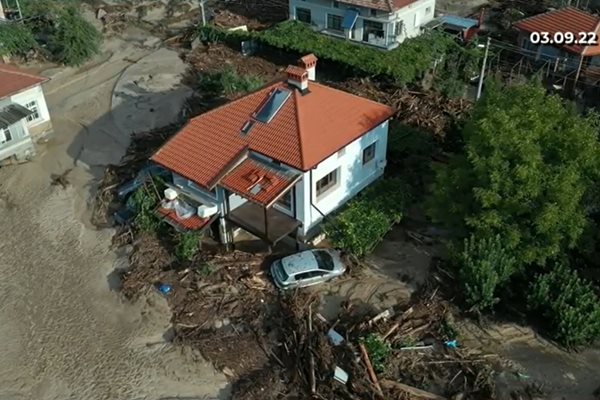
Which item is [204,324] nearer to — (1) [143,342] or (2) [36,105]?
(1) [143,342]

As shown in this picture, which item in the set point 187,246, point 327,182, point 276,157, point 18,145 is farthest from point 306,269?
point 18,145

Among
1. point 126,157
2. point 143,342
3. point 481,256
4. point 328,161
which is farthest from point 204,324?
point 126,157

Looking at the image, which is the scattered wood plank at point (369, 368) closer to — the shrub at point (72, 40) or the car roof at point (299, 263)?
the car roof at point (299, 263)

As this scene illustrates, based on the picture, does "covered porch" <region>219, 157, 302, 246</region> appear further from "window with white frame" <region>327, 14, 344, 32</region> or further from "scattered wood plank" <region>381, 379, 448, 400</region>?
"window with white frame" <region>327, 14, 344, 32</region>

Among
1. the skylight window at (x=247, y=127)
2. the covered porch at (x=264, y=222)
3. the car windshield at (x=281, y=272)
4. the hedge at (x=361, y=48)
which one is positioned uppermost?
the skylight window at (x=247, y=127)

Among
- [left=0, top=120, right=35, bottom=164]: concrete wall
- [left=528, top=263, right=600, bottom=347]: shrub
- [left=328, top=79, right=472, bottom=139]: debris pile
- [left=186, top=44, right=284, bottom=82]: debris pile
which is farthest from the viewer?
[left=186, top=44, right=284, bottom=82]: debris pile

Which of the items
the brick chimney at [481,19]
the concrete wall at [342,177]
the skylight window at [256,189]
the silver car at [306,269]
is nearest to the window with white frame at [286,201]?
the concrete wall at [342,177]

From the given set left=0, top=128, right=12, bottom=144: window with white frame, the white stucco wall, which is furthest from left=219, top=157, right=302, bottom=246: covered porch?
the white stucco wall
